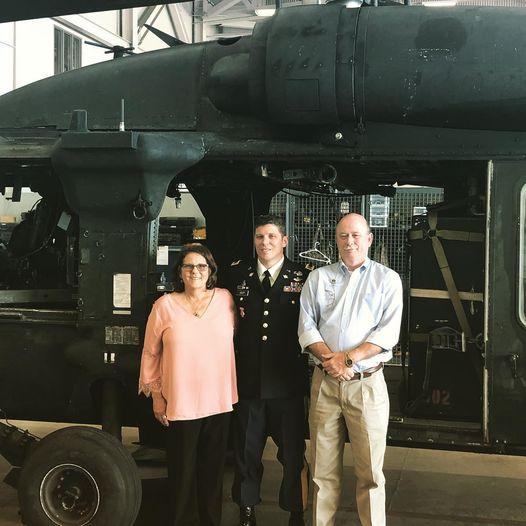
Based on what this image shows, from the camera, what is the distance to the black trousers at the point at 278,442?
4273mm

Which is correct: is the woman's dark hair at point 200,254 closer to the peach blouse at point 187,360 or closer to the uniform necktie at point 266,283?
the peach blouse at point 187,360

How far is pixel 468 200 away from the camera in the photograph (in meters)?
4.63

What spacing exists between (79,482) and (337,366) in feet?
5.48

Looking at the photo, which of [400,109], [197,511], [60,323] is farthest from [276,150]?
[197,511]

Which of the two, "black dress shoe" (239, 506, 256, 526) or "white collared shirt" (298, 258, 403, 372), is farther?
"black dress shoe" (239, 506, 256, 526)

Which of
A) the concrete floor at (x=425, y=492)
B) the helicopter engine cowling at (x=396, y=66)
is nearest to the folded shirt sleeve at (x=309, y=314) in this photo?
the helicopter engine cowling at (x=396, y=66)

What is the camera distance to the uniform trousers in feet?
12.7

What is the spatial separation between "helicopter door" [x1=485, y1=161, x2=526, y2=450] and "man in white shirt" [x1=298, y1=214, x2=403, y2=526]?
580 mm

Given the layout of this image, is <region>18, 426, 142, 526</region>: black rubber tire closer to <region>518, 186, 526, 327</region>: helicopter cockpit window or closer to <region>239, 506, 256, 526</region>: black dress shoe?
<region>239, 506, 256, 526</region>: black dress shoe

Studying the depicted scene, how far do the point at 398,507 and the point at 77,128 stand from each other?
3329mm

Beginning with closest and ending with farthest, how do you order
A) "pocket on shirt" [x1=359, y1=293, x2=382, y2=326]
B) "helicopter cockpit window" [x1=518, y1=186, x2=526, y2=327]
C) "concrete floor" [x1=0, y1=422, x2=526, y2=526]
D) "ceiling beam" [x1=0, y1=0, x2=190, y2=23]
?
"ceiling beam" [x1=0, y1=0, x2=190, y2=23], "pocket on shirt" [x1=359, y1=293, x2=382, y2=326], "helicopter cockpit window" [x1=518, y1=186, x2=526, y2=327], "concrete floor" [x1=0, y1=422, x2=526, y2=526]

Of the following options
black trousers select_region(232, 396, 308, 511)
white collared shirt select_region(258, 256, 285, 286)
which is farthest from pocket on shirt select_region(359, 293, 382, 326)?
black trousers select_region(232, 396, 308, 511)

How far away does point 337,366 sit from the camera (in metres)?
3.80

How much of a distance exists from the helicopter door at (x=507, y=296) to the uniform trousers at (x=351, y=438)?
68cm
